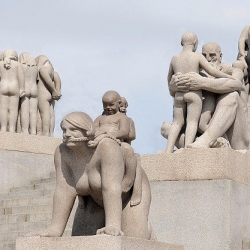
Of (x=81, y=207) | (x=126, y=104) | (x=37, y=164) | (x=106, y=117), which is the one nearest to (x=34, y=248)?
(x=81, y=207)

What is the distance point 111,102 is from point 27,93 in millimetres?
9392

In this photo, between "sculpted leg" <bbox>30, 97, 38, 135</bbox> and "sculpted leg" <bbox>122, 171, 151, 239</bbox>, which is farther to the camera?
"sculpted leg" <bbox>30, 97, 38, 135</bbox>

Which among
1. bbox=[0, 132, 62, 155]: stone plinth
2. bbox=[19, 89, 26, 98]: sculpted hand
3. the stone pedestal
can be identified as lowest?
the stone pedestal

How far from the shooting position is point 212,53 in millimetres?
15852

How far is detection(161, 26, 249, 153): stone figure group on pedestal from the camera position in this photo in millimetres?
15336

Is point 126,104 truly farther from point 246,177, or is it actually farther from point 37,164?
point 37,164

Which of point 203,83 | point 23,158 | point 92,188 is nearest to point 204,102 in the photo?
point 203,83

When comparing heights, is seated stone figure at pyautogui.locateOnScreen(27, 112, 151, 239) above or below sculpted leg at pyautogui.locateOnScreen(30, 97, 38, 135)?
below

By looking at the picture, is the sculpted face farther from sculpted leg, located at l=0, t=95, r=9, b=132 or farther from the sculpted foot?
A: sculpted leg, located at l=0, t=95, r=9, b=132

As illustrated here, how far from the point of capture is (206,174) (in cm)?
1470

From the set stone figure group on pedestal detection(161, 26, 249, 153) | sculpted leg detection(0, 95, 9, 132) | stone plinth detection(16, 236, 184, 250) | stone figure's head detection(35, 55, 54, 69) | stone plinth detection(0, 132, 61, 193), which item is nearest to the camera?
stone plinth detection(16, 236, 184, 250)

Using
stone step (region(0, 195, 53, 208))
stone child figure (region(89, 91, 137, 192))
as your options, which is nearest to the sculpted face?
stone child figure (region(89, 91, 137, 192))

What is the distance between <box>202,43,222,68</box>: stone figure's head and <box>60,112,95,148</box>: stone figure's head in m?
5.18

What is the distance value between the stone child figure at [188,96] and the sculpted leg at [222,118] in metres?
0.26
